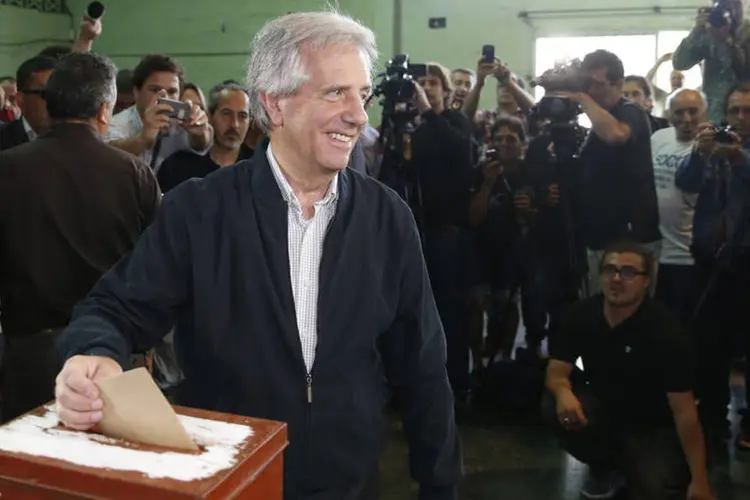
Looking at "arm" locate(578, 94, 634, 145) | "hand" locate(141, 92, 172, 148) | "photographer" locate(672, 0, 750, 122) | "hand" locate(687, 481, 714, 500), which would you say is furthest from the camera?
"photographer" locate(672, 0, 750, 122)

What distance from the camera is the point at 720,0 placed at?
3.02 meters

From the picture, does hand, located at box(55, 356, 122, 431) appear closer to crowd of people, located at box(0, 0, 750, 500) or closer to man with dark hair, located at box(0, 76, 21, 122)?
crowd of people, located at box(0, 0, 750, 500)

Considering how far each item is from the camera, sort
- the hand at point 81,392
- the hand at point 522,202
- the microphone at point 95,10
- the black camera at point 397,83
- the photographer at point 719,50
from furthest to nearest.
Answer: the hand at point 522,202
the black camera at point 397,83
the photographer at point 719,50
the microphone at point 95,10
the hand at point 81,392

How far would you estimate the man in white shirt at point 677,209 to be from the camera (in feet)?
10.0

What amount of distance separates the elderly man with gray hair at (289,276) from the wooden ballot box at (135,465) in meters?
0.28

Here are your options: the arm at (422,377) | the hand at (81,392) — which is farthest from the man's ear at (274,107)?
the hand at (81,392)

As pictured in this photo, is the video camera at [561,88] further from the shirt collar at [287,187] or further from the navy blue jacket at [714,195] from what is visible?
the shirt collar at [287,187]

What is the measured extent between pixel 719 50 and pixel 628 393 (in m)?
1.51

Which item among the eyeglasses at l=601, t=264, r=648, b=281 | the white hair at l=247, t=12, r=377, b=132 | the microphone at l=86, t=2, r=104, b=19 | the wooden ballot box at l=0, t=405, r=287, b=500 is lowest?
the eyeglasses at l=601, t=264, r=648, b=281

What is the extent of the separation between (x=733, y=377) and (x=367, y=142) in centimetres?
219

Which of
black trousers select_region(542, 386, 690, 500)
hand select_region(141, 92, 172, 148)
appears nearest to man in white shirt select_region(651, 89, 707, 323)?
black trousers select_region(542, 386, 690, 500)

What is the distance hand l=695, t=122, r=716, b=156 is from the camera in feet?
9.21

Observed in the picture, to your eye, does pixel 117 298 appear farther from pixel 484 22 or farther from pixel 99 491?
pixel 484 22

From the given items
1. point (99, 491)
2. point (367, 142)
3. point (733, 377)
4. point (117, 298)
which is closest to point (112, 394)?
point (99, 491)
